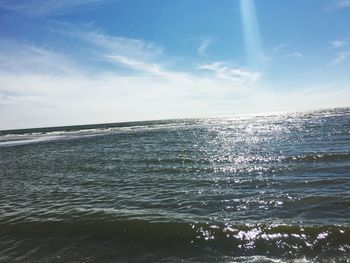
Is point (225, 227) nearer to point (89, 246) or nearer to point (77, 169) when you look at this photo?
point (89, 246)

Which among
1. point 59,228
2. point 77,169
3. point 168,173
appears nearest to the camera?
point 59,228

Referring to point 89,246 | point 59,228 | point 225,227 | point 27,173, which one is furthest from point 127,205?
point 27,173

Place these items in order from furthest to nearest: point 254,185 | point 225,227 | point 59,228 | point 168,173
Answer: point 168,173
point 254,185
point 59,228
point 225,227

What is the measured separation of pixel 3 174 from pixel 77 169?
7095 mm

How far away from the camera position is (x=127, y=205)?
15289 mm

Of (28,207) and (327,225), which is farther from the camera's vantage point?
(28,207)

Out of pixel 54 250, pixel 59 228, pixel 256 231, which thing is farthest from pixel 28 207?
pixel 256 231

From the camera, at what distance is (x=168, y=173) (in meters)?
22.9

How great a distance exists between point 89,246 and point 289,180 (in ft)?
38.8

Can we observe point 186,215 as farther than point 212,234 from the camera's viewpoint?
Yes

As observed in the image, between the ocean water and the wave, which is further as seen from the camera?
the ocean water

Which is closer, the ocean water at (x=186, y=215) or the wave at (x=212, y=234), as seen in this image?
the wave at (x=212, y=234)

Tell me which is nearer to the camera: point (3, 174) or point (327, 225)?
point (327, 225)

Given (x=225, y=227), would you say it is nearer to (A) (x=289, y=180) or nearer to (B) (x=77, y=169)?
(A) (x=289, y=180)
